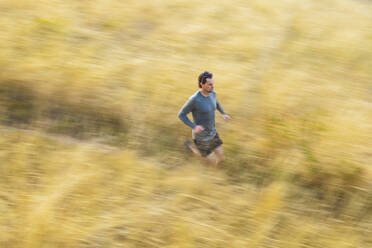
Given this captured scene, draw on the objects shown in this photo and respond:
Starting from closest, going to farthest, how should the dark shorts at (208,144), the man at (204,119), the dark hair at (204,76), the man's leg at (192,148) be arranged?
the dark hair at (204,76) → the man at (204,119) → the dark shorts at (208,144) → the man's leg at (192,148)

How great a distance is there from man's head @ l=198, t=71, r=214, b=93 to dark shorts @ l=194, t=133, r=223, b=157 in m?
0.64

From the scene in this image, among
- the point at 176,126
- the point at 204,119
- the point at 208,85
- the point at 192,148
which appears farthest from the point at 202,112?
the point at 176,126

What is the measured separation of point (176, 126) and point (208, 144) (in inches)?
30.9

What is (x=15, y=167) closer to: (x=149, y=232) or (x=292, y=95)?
(x=149, y=232)

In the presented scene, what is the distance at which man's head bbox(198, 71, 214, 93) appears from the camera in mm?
4492

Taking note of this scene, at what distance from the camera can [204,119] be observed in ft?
15.8

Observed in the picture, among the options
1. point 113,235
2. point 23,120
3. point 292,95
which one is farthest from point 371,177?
point 23,120

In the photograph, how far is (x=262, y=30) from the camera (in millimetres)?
7438

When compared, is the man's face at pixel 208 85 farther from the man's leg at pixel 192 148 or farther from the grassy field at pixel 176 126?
the grassy field at pixel 176 126

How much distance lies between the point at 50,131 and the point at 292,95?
3.25 meters

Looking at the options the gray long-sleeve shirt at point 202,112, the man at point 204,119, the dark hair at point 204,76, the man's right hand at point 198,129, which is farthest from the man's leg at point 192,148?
the dark hair at point 204,76

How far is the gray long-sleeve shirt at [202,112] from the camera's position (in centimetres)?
470

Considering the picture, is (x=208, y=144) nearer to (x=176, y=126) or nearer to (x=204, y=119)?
(x=204, y=119)

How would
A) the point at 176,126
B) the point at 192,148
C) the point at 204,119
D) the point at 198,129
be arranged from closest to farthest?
the point at 198,129
the point at 204,119
the point at 192,148
the point at 176,126
